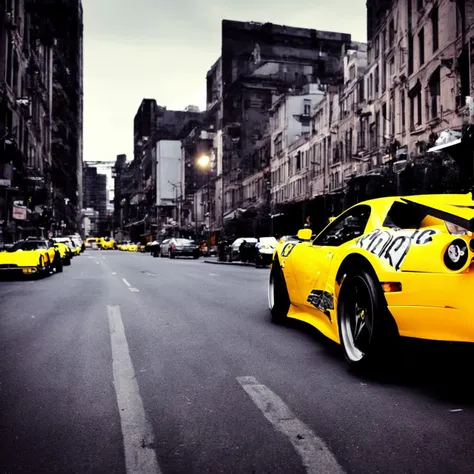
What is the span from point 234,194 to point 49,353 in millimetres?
69983

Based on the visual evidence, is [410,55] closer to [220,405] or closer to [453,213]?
[453,213]

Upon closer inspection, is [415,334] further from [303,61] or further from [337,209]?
[303,61]

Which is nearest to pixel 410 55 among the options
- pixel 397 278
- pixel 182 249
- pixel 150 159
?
pixel 182 249

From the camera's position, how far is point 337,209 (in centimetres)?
4119

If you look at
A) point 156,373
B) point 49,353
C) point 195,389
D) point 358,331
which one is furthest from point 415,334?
point 49,353

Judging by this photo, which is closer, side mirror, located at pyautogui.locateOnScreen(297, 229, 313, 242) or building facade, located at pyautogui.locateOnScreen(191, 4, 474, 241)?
side mirror, located at pyautogui.locateOnScreen(297, 229, 313, 242)

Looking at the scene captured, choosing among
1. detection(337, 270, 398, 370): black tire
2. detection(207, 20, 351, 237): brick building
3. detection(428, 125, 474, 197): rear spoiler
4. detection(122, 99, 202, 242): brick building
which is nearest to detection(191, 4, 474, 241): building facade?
detection(207, 20, 351, 237): brick building

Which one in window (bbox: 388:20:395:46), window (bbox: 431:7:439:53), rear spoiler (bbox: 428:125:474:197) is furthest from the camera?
window (bbox: 388:20:395:46)

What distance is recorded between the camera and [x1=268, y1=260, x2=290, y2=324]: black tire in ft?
26.9

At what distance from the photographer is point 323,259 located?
642cm

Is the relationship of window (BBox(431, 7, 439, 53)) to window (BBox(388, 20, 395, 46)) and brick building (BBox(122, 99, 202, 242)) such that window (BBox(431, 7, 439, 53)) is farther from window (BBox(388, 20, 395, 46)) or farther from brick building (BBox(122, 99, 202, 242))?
brick building (BBox(122, 99, 202, 242))

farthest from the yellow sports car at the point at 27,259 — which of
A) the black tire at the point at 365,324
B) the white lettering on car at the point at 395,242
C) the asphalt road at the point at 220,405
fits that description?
the white lettering on car at the point at 395,242

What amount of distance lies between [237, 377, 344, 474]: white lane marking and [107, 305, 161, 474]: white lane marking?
31.5 inches

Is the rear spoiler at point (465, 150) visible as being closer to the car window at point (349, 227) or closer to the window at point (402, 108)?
the car window at point (349, 227)
